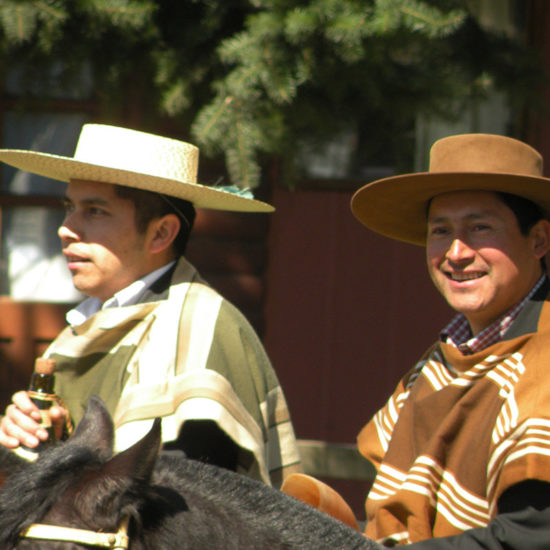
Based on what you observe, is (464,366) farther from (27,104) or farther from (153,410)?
(27,104)

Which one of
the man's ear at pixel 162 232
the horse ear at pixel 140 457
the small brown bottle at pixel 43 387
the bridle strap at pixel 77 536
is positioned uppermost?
the man's ear at pixel 162 232

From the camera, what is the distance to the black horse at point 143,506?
1396 millimetres

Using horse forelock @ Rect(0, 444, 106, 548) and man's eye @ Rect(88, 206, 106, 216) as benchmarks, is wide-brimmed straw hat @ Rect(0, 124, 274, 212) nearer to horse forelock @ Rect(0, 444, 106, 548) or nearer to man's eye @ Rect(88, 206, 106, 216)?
man's eye @ Rect(88, 206, 106, 216)

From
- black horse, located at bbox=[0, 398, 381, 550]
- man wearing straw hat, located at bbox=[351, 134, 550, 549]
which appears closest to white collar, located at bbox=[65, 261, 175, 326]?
man wearing straw hat, located at bbox=[351, 134, 550, 549]

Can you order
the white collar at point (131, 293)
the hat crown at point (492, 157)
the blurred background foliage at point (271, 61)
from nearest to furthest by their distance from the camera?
1. the hat crown at point (492, 157)
2. the white collar at point (131, 293)
3. the blurred background foliage at point (271, 61)

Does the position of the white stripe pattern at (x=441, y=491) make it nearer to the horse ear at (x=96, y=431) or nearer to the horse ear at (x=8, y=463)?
the horse ear at (x=96, y=431)

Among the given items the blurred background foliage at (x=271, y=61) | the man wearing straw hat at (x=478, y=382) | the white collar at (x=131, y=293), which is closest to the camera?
the man wearing straw hat at (x=478, y=382)

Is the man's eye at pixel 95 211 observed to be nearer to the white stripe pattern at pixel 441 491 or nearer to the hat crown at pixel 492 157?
the hat crown at pixel 492 157

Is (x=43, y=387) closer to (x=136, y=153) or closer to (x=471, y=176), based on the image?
(x=136, y=153)

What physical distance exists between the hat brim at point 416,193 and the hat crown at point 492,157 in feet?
0.14

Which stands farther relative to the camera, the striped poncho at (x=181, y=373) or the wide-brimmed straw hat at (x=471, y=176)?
the striped poncho at (x=181, y=373)

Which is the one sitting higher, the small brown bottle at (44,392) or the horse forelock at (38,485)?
the horse forelock at (38,485)

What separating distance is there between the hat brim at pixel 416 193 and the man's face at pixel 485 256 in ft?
0.16

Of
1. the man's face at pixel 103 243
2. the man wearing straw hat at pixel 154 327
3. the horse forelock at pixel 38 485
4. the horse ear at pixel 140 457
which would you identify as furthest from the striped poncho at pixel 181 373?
the horse ear at pixel 140 457
